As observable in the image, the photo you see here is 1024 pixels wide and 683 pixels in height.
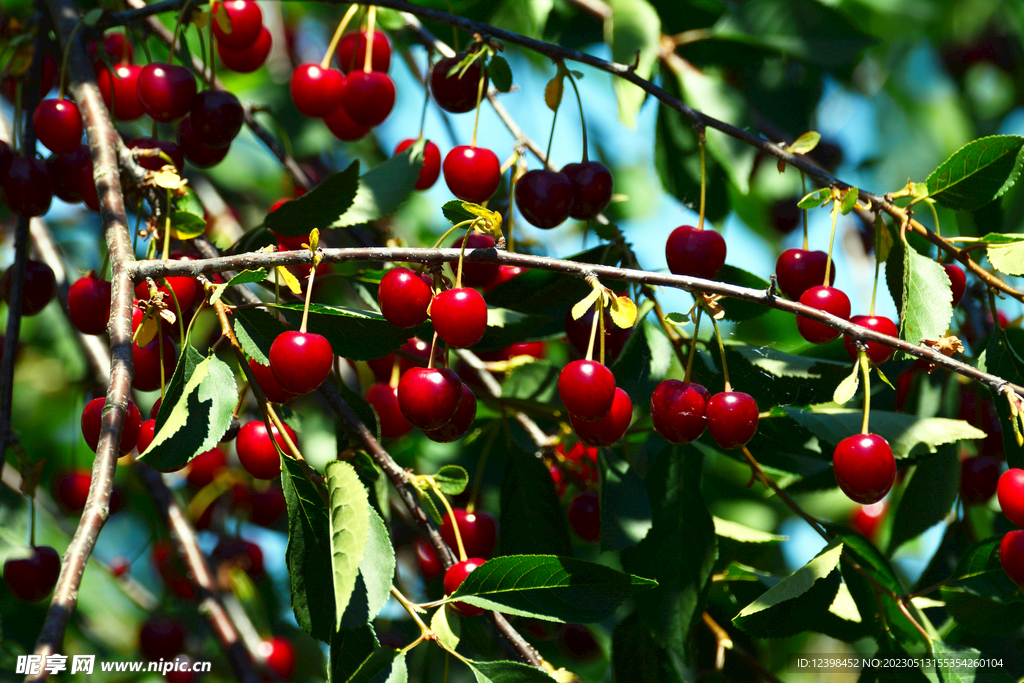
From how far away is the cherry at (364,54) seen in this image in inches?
79.4

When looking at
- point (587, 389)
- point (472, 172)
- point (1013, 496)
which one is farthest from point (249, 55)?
point (1013, 496)

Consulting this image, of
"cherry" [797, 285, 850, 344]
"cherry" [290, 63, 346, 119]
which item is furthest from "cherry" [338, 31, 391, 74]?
"cherry" [797, 285, 850, 344]

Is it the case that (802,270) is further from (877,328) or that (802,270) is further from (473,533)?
(473,533)

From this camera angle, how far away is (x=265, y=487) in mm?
2852

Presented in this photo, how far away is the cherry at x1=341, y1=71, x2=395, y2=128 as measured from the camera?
182 cm

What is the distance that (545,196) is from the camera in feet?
4.68

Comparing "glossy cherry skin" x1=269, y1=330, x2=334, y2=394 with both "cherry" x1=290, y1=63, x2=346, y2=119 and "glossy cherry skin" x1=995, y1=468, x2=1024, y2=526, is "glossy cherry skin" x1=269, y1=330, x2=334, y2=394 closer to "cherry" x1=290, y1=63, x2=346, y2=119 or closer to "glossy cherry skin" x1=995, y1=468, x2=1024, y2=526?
"cherry" x1=290, y1=63, x2=346, y2=119

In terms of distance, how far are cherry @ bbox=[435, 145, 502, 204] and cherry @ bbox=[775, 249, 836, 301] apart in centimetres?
55

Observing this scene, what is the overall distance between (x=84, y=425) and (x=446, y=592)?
0.63 m

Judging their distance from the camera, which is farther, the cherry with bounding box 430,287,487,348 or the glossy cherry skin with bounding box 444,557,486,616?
the glossy cherry skin with bounding box 444,557,486,616

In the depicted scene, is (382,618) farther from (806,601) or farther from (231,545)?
(806,601)

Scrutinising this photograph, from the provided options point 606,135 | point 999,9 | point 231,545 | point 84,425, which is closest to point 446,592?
point 84,425

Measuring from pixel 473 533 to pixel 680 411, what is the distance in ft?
1.90

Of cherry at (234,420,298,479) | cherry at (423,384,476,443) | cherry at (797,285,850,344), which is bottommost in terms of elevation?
cherry at (234,420,298,479)
